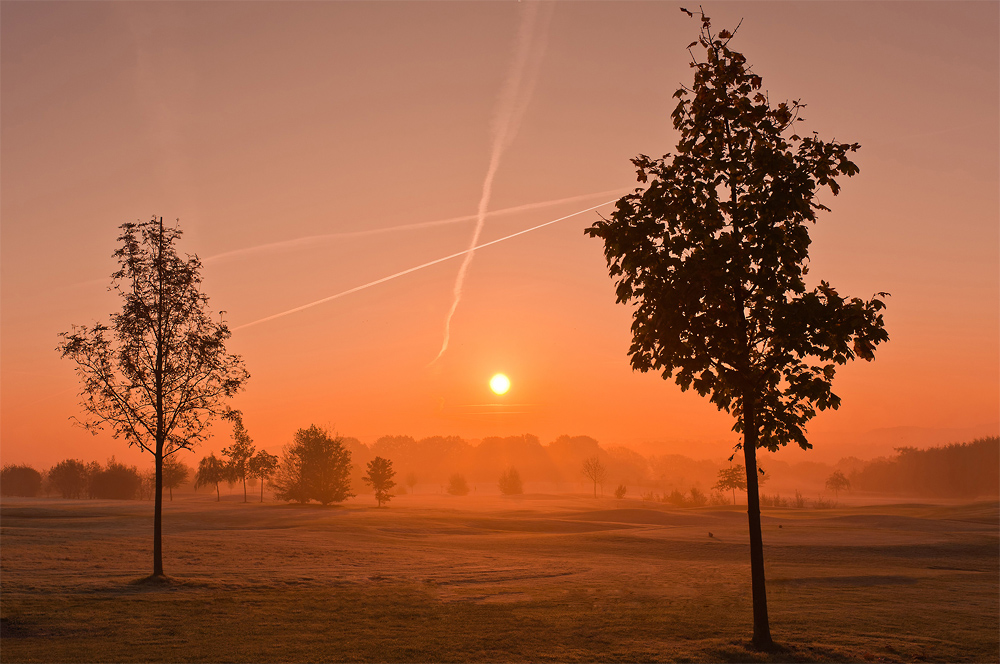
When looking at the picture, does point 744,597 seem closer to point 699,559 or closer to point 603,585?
point 603,585

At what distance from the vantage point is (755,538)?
13.9 metres

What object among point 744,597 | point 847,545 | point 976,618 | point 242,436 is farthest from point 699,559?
point 242,436

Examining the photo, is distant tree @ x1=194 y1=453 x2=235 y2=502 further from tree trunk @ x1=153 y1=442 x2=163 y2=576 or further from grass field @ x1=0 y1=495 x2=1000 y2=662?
tree trunk @ x1=153 y1=442 x2=163 y2=576

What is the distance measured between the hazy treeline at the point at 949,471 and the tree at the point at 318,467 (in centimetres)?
13356

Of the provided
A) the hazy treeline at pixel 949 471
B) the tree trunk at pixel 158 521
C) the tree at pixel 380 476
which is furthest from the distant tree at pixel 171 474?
the hazy treeline at pixel 949 471

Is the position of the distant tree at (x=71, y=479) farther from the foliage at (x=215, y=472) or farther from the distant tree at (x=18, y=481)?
the foliage at (x=215, y=472)

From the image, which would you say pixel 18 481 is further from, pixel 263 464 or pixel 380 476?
pixel 380 476

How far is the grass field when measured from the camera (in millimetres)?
13977

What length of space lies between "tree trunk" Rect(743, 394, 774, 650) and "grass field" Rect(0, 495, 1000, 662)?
52 centimetres

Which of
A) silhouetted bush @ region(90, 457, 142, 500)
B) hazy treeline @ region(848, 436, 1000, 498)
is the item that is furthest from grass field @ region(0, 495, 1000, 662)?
hazy treeline @ region(848, 436, 1000, 498)

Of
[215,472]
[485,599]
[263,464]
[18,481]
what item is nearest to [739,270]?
[485,599]

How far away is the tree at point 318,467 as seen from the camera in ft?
282

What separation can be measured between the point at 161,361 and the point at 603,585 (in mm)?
18742

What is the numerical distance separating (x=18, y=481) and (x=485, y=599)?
143069 mm
